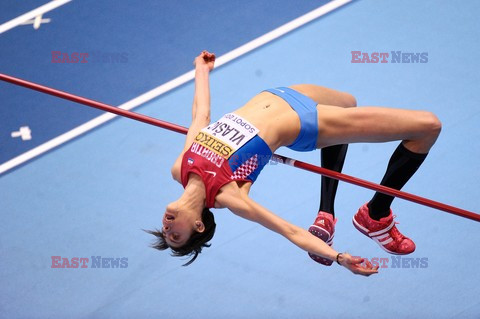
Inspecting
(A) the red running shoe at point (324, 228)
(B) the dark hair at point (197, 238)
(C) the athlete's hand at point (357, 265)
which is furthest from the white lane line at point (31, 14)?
(C) the athlete's hand at point (357, 265)

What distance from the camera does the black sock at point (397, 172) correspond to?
5.03 metres

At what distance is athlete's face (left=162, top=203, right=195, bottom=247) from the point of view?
4.76 meters

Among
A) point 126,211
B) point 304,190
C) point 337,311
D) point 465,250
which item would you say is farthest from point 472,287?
point 126,211

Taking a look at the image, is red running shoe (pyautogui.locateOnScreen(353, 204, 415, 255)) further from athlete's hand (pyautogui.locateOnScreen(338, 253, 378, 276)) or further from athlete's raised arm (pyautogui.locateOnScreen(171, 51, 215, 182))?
athlete's raised arm (pyautogui.locateOnScreen(171, 51, 215, 182))

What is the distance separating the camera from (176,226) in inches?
190

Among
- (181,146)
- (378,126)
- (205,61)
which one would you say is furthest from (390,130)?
(181,146)

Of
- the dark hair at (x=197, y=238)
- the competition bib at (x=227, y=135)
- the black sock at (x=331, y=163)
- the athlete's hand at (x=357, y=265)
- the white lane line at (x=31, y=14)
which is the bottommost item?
the dark hair at (x=197, y=238)

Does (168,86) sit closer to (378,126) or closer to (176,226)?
(176,226)

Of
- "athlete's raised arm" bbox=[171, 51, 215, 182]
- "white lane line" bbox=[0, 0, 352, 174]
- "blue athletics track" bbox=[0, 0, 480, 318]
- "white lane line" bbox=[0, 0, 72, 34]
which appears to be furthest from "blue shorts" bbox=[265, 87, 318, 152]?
"white lane line" bbox=[0, 0, 72, 34]

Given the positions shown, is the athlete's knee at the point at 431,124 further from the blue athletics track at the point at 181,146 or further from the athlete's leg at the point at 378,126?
the blue athletics track at the point at 181,146

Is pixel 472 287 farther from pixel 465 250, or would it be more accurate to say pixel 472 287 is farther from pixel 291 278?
pixel 291 278

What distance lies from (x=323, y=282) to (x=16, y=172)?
2.95 metres

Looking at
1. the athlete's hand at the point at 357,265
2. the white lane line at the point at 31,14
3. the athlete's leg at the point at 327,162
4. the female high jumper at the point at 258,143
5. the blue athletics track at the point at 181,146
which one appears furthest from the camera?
the white lane line at the point at 31,14

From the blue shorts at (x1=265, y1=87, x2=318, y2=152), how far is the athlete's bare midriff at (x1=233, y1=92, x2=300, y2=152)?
30mm
